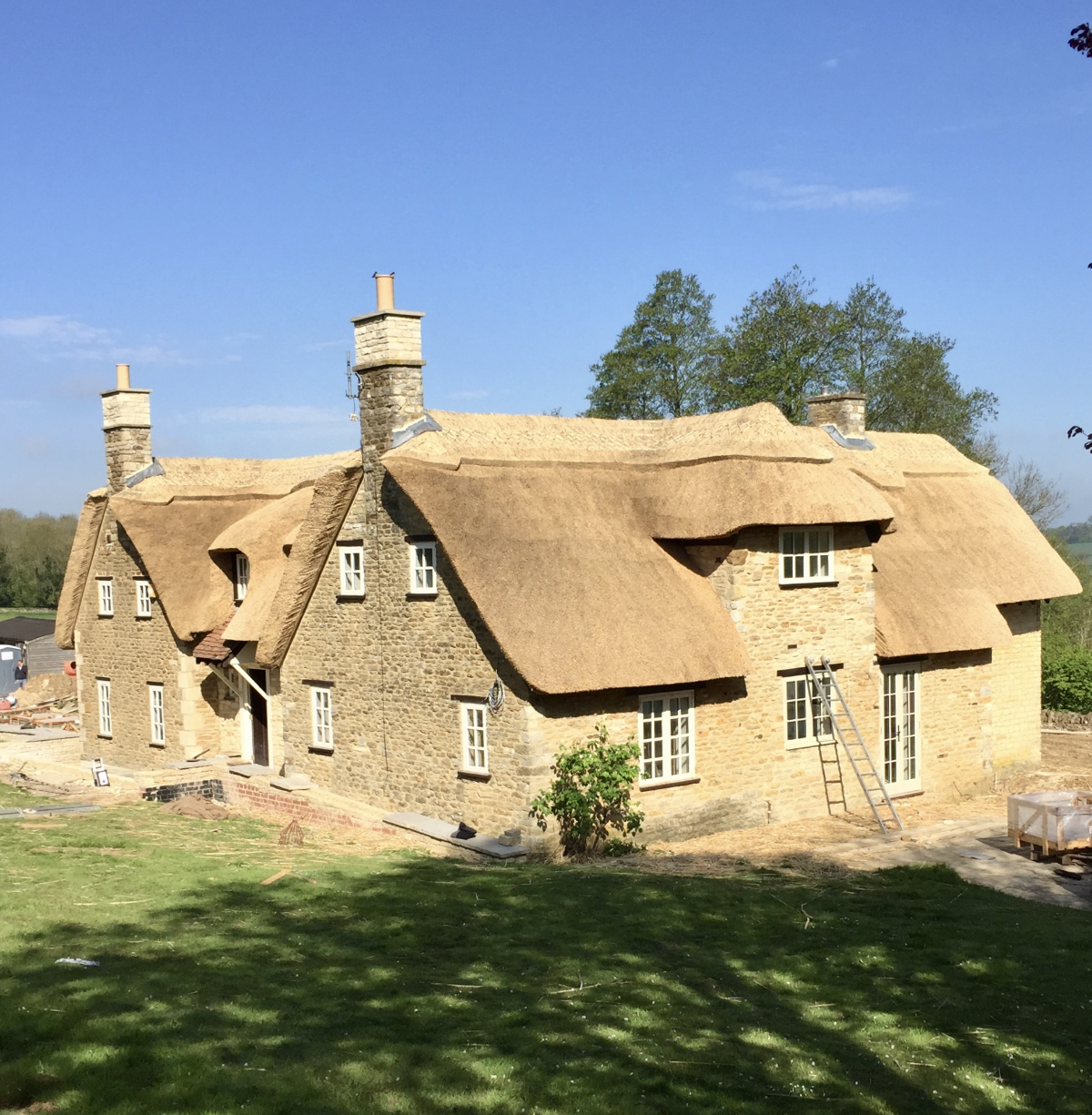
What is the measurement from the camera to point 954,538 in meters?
25.8

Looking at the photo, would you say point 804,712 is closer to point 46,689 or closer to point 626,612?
point 626,612

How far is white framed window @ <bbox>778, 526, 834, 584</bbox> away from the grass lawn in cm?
625

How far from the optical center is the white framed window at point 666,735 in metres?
19.4

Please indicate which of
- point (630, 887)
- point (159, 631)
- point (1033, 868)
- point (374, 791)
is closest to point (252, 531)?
point (159, 631)

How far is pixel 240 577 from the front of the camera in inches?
1089

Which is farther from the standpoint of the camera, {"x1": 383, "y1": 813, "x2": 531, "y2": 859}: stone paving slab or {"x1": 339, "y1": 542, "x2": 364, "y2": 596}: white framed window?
{"x1": 339, "y1": 542, "x2": 364, "y2": 596}: white framed window

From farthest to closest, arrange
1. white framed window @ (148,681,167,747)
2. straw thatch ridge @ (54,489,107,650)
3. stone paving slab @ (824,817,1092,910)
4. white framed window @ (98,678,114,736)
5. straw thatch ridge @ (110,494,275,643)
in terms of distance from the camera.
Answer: straw thatch ridge @ (54,489,107,650) → white framed window @ (98,678,114,736) → white framed window @ (148,681,167,747) → straw thatch ridge @ (110,494,275,643) → stone paving slab @ (824,817,1092,910)

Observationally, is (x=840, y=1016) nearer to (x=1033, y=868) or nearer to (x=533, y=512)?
(x=1033, y=868)

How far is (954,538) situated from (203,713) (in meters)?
17.1

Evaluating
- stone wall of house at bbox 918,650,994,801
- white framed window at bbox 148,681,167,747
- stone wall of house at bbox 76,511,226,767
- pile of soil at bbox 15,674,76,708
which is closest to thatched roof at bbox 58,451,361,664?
stone wall of house at bbox 76,511,226,767

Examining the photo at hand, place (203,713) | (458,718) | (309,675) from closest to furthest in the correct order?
(458,718), (309,675), (203,713)

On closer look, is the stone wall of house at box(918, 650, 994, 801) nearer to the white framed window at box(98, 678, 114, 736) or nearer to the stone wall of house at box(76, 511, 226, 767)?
the stone wall of house at box(76, 511, 226, 767)

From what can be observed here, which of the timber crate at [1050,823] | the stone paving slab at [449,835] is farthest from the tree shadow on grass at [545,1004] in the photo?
the timber crate at [1050,823]

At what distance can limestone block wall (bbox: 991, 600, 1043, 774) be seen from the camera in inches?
1011
